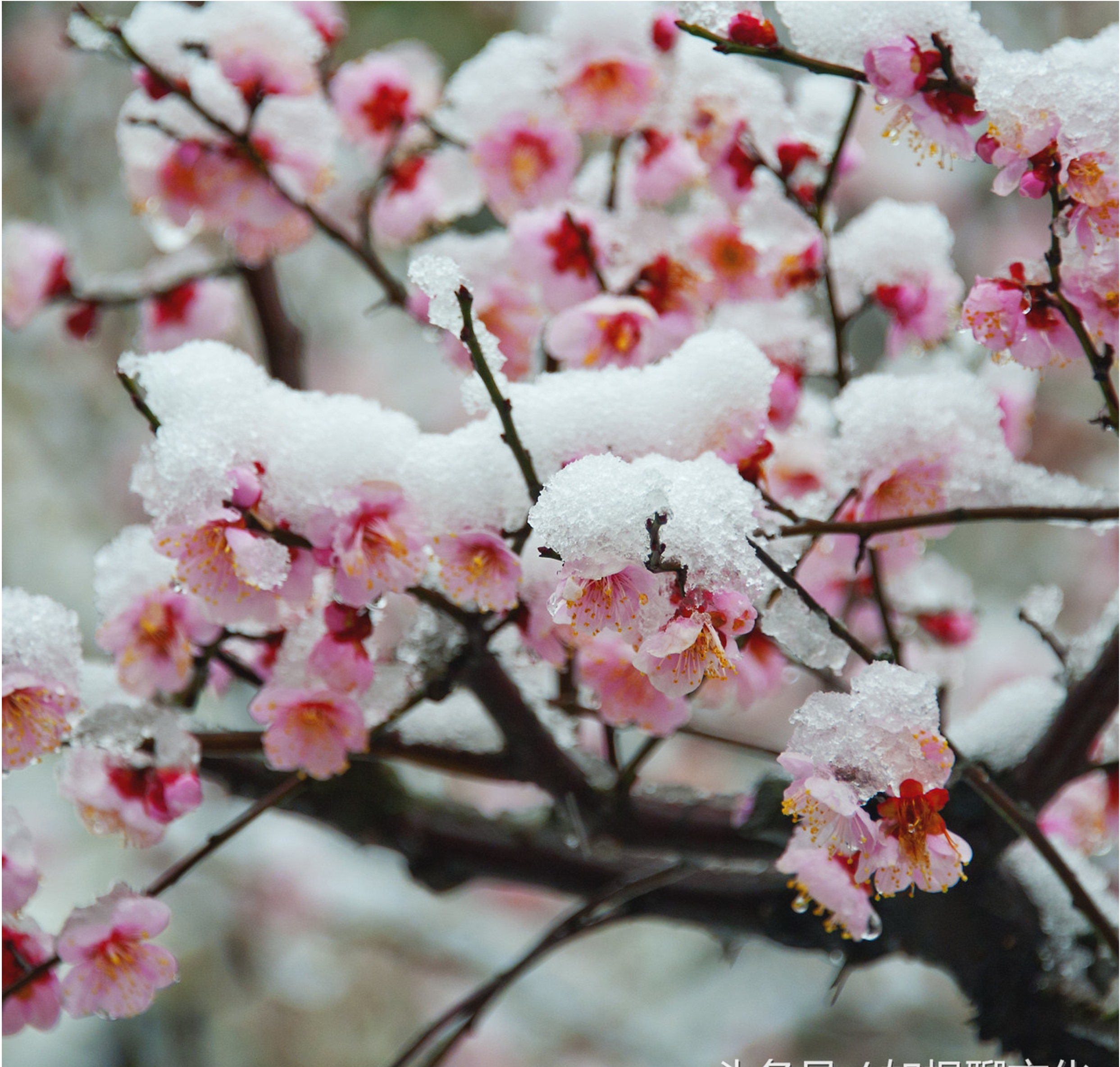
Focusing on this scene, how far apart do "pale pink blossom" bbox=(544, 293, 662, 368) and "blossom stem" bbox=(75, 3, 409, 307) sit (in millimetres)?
275

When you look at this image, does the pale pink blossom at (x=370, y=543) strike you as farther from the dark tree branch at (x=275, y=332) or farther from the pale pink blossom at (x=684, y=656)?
the dark tree branch at (x=275, y=332)

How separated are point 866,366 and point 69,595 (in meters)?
2.29

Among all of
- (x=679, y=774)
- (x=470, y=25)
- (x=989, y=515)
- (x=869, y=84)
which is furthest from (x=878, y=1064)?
(x=470, y=25)

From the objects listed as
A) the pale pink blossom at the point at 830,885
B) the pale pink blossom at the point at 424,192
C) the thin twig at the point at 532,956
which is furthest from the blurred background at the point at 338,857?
the pale pink blossom at the point at 830,885

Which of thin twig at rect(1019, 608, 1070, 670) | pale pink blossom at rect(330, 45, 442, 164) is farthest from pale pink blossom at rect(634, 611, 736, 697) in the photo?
pale pink blossom at rect(330, 45, 442, 164)

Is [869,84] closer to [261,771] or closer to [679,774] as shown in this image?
[261,771]

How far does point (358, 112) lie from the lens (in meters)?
1.15

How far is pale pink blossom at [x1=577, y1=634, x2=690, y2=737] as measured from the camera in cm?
75

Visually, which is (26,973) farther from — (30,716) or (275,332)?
(275,332)

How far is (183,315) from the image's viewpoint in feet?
3.95

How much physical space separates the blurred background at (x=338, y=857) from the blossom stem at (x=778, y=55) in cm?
228

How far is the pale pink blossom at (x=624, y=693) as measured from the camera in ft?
2.47

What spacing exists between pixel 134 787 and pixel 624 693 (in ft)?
1.11

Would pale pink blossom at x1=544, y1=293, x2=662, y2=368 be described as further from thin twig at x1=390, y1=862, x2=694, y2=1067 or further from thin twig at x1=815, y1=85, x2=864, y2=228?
thin twig at x1=390, y1=862, x2=694, y2=1067
